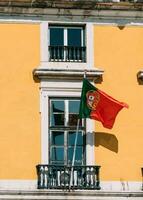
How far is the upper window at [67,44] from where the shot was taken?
75.4ft

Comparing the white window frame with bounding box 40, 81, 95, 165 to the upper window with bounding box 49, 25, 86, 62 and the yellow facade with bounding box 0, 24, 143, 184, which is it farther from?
the upper window with bounding box 49, 25, 86, 62

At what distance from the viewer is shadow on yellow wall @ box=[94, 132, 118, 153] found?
882 inches

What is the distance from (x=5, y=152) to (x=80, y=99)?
259 centimetres

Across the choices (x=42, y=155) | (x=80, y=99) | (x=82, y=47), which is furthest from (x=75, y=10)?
(x=42, y=155)

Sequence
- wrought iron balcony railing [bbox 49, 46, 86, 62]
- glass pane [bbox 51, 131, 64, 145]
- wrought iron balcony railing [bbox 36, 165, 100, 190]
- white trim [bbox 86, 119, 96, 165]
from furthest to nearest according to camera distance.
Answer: wrought iron balcony railing [bbox 49, 46, 86, 62] → glass pane [bbox 51, 131, 64, 145] → white trim [bbox 86, 119, 96, 165] → wrought iron balcony railing [bbox 36, 165, 100, 190]

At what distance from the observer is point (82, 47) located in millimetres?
23062

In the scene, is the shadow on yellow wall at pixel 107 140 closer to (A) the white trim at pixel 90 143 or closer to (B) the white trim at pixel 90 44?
(A) the white trim at pixel 90 143

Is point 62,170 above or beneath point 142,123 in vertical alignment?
beneath

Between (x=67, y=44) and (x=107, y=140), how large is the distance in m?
3.03

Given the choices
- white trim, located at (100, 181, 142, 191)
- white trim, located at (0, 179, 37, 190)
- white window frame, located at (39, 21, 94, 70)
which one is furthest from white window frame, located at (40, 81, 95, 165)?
white trim, located at (0, 179, 37, 190)

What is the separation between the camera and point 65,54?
75.4ft

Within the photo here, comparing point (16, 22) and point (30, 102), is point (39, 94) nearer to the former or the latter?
point (30, 102)

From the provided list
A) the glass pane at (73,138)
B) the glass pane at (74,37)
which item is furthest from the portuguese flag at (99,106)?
the glass pane at (74,37)

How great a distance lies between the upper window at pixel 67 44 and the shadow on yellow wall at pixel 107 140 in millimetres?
2263
